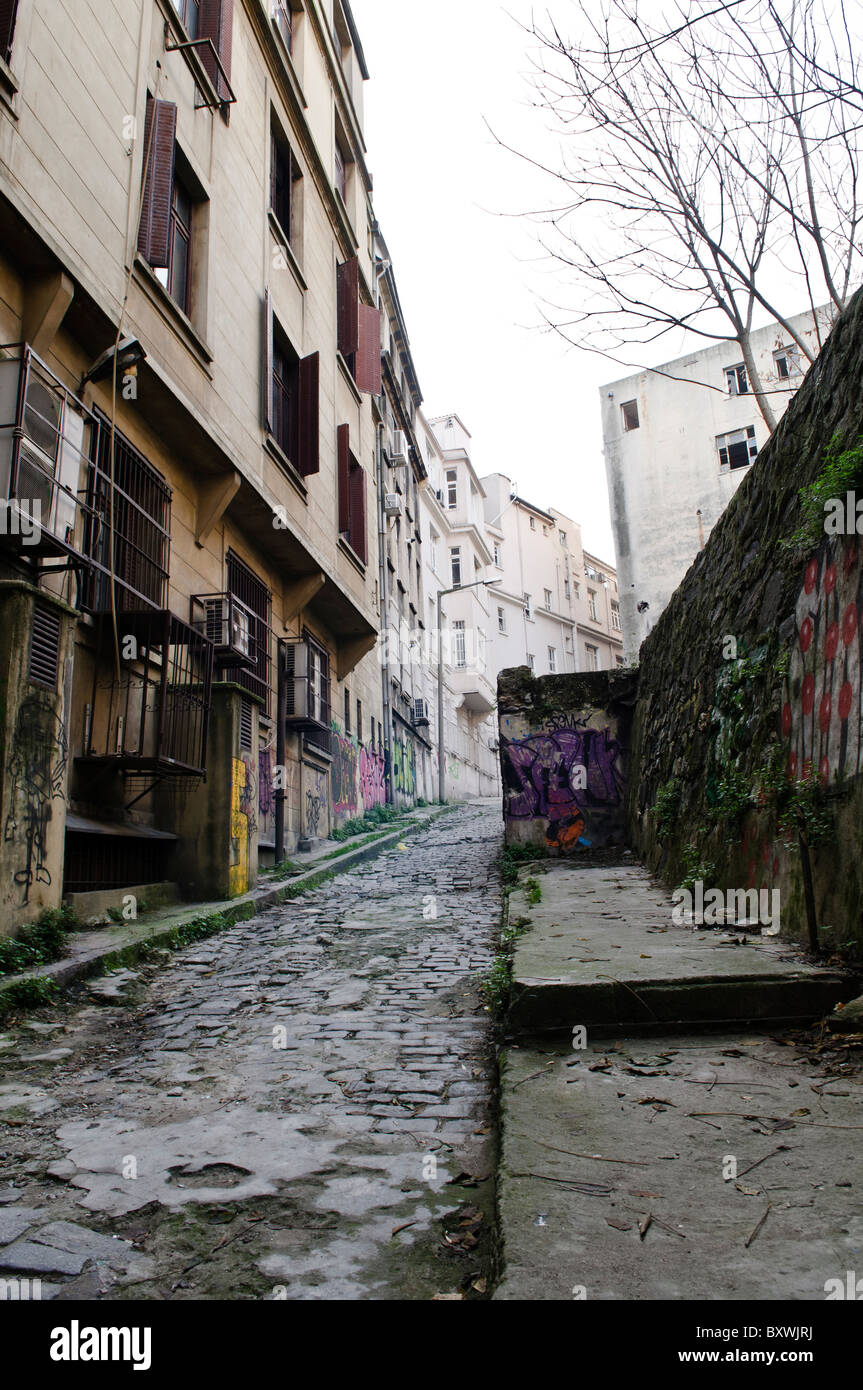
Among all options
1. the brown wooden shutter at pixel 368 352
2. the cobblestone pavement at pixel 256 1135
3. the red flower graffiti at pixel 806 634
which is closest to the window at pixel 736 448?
the brown wooden shutter at pixel 368 352

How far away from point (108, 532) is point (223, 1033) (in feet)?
18.3

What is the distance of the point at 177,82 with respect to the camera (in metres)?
10.3

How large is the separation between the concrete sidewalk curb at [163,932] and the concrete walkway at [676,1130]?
2884 millimetres

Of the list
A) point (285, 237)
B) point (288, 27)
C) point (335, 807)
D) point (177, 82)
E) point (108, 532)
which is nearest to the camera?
point (108, 532)

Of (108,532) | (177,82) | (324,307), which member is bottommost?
(108,532)

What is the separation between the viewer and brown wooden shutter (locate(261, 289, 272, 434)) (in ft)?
40.8

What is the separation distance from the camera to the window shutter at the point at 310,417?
14.2 metres

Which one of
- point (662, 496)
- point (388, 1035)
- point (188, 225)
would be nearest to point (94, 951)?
point (388, 1035)

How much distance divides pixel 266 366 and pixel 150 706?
6.14 m

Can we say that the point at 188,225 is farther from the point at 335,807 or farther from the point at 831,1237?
the point at 831,1237

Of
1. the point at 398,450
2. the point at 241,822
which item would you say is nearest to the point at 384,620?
the point at 398,450

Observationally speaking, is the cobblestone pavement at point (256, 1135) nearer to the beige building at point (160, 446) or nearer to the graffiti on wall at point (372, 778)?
the beige building at point (160, 446)
